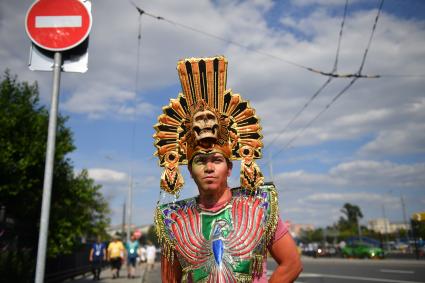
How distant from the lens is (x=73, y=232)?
34.1 ft

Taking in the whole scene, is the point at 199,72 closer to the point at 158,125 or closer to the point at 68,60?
the point at 158,125

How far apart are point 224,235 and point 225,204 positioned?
0.22 metres

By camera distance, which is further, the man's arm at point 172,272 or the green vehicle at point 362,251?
the green vehicle at point 362,251

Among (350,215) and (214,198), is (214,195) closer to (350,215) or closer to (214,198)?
(214,198)

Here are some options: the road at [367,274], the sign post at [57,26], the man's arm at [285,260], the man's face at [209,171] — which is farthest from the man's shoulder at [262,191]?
the road at [367,274]

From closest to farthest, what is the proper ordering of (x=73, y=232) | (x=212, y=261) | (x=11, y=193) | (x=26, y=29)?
(x=212, y=261), (x=26, y=29), (x=11, y=193), (x=73, y=232)

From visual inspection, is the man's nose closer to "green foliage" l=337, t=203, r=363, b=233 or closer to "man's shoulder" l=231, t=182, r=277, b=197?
"man's shoulder" l=231, t=182, r=277, b=197

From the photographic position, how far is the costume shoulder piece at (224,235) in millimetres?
2480

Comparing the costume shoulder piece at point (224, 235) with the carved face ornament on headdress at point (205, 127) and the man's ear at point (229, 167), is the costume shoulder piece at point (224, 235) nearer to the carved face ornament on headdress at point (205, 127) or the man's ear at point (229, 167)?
the man's ear at point (229, 167)

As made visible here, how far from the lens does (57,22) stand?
3158 millimetres

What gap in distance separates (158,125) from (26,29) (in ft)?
4.35

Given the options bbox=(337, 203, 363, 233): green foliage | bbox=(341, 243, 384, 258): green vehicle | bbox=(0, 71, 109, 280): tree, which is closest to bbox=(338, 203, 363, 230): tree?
bbox=(337, 203, 363, 233): green foliage

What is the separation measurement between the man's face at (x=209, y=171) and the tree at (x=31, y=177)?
7470 mm

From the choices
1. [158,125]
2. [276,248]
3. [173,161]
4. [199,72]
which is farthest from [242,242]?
[199,72]
